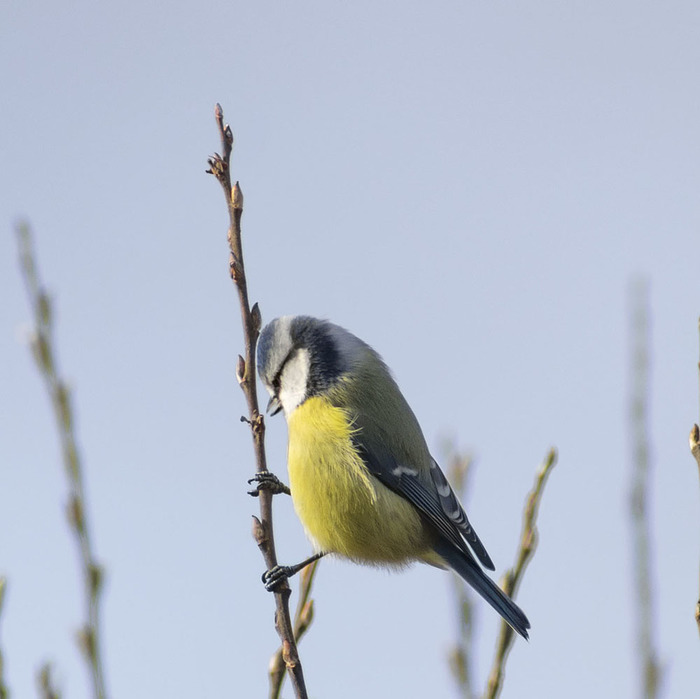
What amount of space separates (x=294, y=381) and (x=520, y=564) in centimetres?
175

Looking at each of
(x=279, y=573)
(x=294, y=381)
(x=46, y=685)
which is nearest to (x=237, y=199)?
(x=279, y=573)

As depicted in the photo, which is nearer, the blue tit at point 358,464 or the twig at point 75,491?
the twig at point 75,491

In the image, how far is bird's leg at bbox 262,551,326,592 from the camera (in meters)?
1.71

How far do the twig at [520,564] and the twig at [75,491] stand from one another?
1.67ft

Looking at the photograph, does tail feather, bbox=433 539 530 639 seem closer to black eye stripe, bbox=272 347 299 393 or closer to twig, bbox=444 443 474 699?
black eye stripe, bbox=272 347 299 393

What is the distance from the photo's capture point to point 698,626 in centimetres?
103

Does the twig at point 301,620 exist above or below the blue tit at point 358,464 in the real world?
below

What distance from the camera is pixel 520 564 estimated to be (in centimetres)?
135

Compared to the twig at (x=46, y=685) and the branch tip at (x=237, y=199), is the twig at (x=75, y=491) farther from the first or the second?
the branch tip at (x=237, y=199)

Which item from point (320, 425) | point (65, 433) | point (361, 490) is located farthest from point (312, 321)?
point (65, 433)

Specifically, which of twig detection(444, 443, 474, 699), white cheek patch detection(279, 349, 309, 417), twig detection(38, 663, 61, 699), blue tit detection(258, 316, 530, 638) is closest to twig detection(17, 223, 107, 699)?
twig detection(38, 663, 61, 699)

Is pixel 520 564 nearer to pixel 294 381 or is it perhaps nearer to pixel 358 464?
pixel 358 464

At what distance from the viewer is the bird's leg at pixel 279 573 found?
1.71 m

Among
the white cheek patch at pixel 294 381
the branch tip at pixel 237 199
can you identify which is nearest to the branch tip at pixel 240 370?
the branch tip at pixel 237 199
